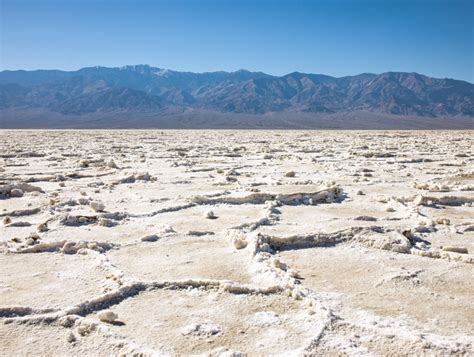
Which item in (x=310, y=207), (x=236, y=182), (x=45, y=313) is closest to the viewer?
(x=45, y=313)

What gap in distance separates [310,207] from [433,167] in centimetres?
617

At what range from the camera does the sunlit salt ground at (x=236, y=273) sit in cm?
262

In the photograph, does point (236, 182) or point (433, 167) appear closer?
point (236, 182)

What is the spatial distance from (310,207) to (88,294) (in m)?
3.57

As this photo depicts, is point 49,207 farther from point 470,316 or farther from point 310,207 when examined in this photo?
point 470,316

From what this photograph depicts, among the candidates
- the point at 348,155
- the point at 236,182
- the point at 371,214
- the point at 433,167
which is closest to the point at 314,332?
the point at 371,214

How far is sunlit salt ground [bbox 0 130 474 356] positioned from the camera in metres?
2.62

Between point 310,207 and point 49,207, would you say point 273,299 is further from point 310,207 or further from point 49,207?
point 49,207

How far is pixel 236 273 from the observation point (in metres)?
3.64

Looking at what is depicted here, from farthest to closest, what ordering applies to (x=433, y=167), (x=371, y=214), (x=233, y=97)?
(x=233, y=97)
(x=433, y=167)
(x=371, y=214)

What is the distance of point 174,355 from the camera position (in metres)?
2.44

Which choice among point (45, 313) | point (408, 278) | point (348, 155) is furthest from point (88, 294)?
point (348, 155)

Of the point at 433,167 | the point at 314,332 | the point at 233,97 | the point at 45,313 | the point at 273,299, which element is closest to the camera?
the point at 314,332

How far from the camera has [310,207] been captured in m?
6.17
